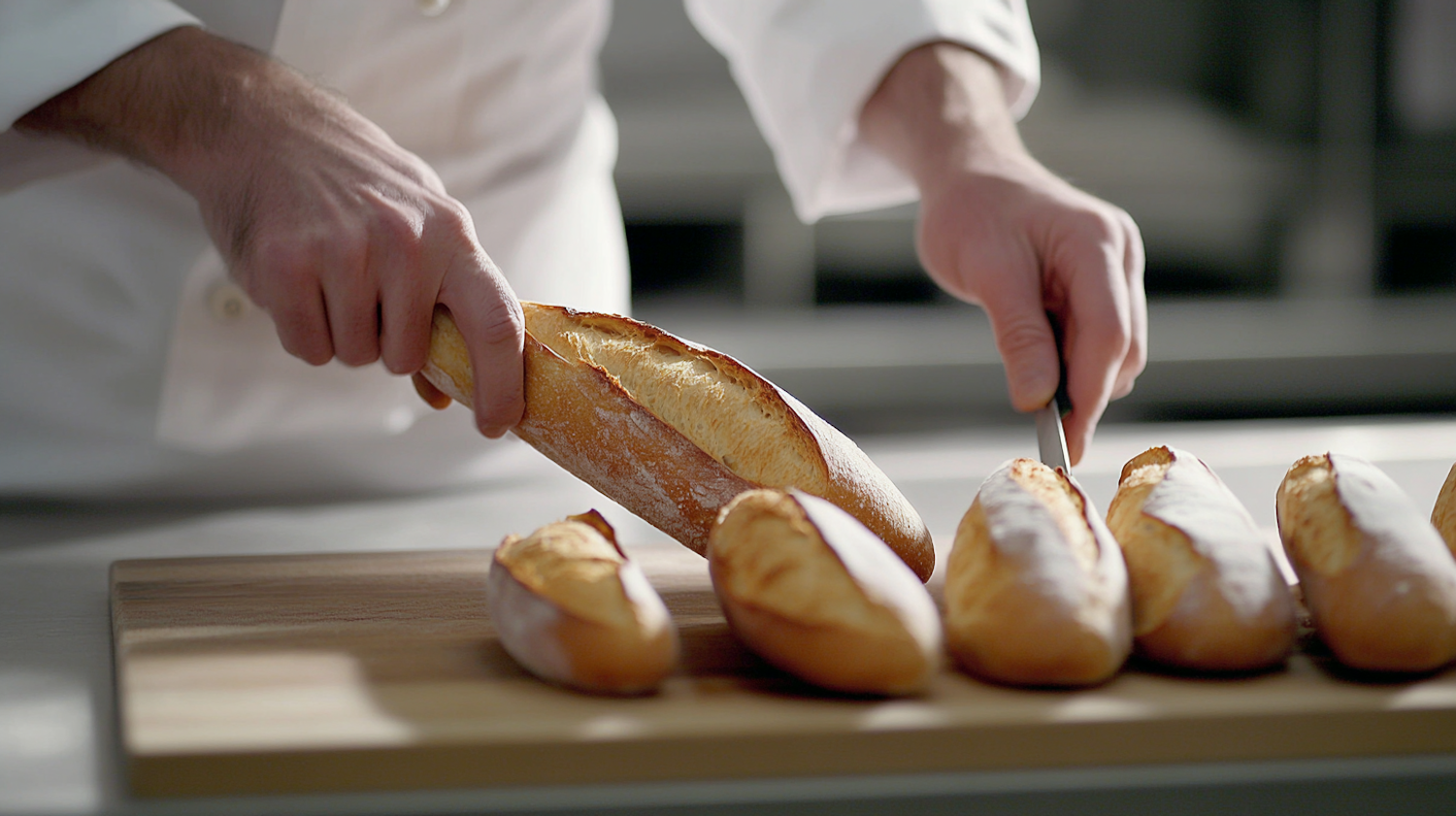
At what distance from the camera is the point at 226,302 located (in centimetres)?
111

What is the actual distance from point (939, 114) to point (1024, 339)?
0.91 feet

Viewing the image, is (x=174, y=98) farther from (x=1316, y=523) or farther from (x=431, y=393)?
(x=1316, y=523)

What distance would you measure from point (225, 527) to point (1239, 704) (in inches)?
34.2

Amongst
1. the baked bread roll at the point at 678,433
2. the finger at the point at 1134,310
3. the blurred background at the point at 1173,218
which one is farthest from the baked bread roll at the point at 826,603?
the blurred background at the point at 1173,218

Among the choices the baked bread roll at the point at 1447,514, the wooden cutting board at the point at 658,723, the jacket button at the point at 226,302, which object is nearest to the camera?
the wooden cutting board at the point at 658,723

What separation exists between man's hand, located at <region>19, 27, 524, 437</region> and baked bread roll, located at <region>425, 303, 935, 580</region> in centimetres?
3

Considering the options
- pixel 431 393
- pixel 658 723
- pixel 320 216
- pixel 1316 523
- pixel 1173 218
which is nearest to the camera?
pixel 658 723

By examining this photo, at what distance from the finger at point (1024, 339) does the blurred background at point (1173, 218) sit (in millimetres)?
1812

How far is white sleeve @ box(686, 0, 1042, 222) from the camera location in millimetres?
1201

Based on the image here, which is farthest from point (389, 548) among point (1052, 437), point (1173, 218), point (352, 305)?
point (1173, 218)

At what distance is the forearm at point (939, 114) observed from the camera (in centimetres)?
112

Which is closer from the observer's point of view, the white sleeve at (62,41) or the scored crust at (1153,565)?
the scored crust at (1153,565)

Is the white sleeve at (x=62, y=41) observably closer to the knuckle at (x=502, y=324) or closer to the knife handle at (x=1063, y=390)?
the knuckle at (x=502, y=324)

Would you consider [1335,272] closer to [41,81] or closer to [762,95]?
[762,95]
